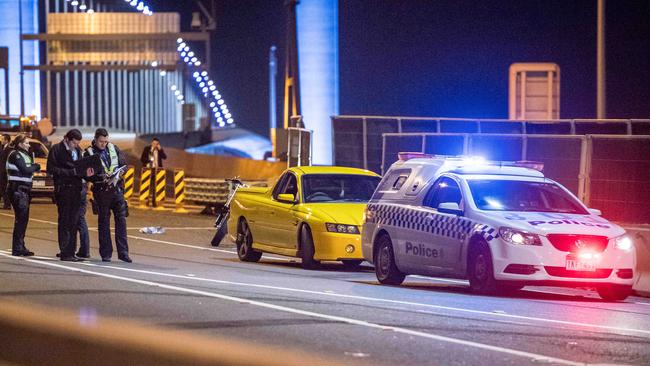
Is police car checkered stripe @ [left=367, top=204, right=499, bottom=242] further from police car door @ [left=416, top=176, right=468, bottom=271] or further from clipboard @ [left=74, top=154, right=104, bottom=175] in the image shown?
clipboard @ [left=74, top=154, right=104, bottom=175]

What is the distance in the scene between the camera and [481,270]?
1441 cm

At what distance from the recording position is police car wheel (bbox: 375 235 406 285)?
52.7ft

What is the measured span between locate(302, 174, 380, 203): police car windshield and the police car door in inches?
146

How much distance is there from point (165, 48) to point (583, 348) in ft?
288

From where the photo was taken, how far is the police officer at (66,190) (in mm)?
17531

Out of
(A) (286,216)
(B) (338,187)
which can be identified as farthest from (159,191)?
(A) (286,216)

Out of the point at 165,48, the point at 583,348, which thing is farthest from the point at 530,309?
the point at 165,48

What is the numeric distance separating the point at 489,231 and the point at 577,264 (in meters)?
0.99

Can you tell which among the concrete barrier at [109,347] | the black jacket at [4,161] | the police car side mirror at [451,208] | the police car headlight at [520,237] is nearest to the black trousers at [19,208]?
the black jacket at [4,161]

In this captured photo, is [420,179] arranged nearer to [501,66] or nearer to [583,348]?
[583,348]

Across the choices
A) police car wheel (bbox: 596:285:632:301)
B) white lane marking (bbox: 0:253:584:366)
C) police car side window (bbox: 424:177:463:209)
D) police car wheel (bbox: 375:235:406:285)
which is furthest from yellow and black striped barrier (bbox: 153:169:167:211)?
police car wheel (bbox: 596:285:632:301)

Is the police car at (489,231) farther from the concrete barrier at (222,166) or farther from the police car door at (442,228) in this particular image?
the concrete barrier at (222,166)

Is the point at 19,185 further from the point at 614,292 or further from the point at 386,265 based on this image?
the point at 614,292

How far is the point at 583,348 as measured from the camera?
9750mm
